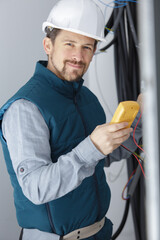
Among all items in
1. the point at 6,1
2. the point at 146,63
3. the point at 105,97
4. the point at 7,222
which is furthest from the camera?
the point at 105,97

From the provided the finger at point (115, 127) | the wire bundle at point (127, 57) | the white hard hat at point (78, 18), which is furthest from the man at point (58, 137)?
the wire bundle at point (127, 57)

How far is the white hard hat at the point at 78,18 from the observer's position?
0.96 metres

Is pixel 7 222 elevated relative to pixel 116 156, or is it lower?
lower

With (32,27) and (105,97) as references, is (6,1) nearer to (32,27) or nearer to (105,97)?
(32,27)

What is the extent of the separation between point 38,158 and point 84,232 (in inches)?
13.8

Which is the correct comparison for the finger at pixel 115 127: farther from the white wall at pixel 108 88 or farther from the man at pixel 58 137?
the white wall at pixel 108 88

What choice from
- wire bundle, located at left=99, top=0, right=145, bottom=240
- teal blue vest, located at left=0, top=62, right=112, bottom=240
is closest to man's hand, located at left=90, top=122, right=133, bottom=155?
teal blue vest, located at left=0, top=62, right=112, bottom=240

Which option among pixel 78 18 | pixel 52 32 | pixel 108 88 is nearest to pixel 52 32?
pixel 52 32

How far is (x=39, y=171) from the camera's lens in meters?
0.78

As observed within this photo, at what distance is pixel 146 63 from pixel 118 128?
37cm

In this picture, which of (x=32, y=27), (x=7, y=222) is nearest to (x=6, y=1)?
(x=32, y=27)

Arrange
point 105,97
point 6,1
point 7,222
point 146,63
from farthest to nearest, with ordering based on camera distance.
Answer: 1. point 105,97
2. point 7,222
3. point 6,1
4. point 146,63

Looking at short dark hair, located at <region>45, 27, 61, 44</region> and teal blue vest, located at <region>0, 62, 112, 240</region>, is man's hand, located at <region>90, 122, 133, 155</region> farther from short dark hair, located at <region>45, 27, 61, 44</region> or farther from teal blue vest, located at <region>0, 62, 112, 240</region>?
short dark hair, located at <region>45, 27, 61, 44</region>

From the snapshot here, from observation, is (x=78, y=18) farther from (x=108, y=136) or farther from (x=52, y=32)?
(x=108, y=136)
